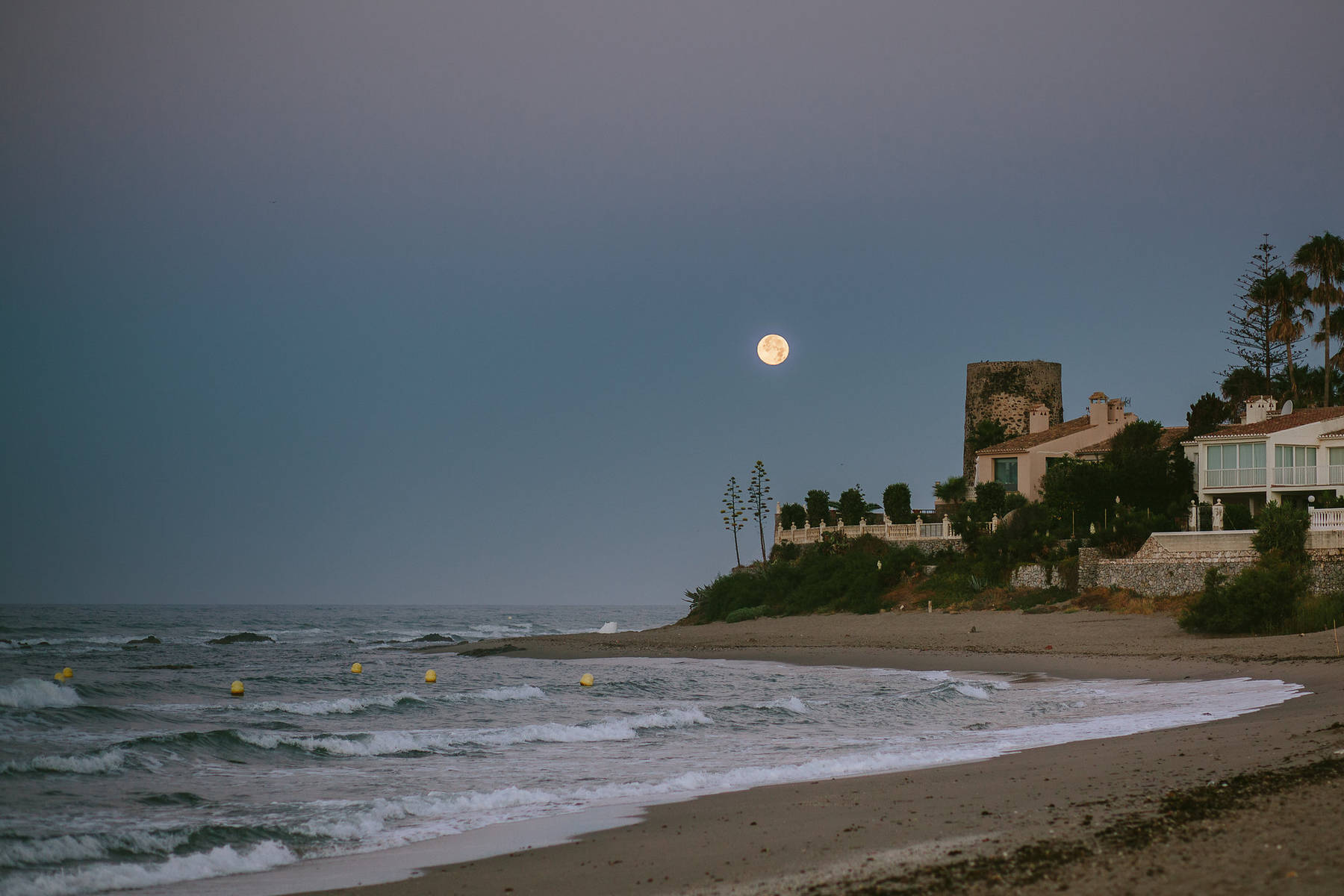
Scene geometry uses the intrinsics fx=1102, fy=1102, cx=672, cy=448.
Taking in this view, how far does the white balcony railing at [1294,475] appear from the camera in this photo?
38000 millimetres

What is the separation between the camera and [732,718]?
1923 cm

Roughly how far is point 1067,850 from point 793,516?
50160 mm

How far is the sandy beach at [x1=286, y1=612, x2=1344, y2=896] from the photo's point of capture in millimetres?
6406

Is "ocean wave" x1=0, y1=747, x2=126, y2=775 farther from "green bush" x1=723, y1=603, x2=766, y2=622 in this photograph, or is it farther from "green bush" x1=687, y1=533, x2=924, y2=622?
"green bush" x1=723, y1=603, x2=766, y2=622

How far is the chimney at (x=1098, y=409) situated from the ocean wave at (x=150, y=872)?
48.3 meters

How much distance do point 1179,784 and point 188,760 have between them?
12767mm

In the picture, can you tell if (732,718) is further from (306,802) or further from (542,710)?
(306,802)

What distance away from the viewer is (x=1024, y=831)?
25.7ft

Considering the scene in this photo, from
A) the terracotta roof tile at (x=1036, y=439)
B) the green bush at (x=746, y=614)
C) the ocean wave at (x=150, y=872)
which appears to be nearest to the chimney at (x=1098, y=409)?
the terracotta roof tile at (x=1036, y=439)

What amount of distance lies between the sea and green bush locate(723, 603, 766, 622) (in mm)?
16283

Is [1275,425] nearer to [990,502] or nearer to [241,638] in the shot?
[990,502]

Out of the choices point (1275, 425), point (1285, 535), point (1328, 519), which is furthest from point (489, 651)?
point (1275, 425)

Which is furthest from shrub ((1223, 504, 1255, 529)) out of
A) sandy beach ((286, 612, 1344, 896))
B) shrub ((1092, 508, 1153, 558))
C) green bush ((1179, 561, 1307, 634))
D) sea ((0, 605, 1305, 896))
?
sandy beach ((286, 612, 1344, 896))

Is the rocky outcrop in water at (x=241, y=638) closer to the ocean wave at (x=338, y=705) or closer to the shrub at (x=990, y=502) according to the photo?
the ocean wave at (x=338, y=705)
